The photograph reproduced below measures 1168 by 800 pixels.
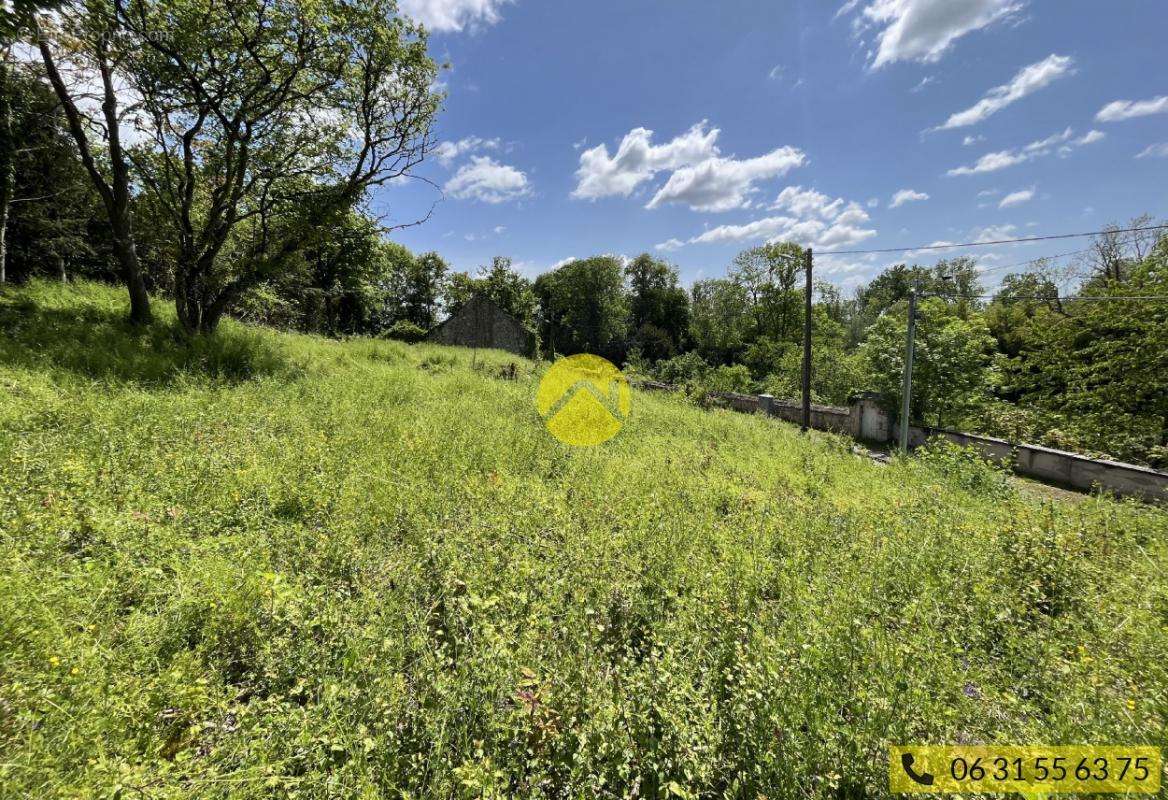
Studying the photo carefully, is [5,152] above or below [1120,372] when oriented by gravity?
above

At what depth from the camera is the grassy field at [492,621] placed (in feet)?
6.70

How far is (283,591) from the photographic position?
2.84 meters

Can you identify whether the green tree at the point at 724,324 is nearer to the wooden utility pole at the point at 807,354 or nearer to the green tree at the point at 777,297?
the green tree at the point at 777,297

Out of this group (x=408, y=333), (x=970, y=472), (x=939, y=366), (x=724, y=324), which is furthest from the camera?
(x=724, y=324)

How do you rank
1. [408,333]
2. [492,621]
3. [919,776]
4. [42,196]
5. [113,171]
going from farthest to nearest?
[408,333] → [42,196] → [113,171] → [492,621] → [919,776]

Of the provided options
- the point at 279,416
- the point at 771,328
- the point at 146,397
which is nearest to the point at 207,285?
the point at 146,397

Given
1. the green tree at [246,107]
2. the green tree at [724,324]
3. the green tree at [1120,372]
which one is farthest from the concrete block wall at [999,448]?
the green tree at [724,324]

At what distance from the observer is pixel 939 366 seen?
15.1 metres

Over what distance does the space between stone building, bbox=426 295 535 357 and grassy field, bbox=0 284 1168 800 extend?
2363cm

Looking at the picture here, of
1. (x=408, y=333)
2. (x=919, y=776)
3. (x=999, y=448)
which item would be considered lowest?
(x=999, y=448)

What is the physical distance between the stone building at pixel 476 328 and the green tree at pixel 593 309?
1071cm

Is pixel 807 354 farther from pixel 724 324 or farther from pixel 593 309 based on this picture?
pixel 593 309

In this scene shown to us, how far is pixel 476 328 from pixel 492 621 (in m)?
28.5

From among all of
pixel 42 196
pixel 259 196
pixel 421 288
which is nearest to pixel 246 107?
pixel 259 196
